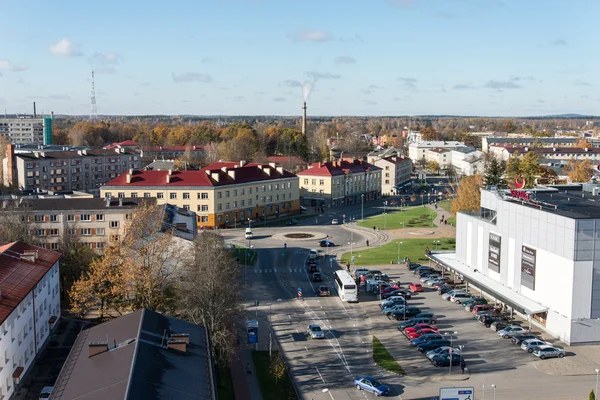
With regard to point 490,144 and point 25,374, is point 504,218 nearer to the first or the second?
point 25,374

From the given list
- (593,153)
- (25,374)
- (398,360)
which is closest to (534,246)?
(398,360)

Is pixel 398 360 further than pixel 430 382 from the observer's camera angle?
Yes

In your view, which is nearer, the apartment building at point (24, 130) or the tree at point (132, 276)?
the tree at point (132, 276)

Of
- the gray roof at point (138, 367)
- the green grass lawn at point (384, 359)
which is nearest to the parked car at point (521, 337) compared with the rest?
the green grass lawn at point (384, 359)

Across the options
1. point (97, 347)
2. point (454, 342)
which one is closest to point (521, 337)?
point (454, 342)

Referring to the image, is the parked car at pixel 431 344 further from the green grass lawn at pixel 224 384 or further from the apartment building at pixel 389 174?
the apartment building at pixel 389 174

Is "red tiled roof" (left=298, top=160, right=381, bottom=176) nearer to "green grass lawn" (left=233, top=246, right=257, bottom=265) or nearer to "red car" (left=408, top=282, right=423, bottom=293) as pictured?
"green grass lawn" (left=233, top=246, right=257, bottom=265)

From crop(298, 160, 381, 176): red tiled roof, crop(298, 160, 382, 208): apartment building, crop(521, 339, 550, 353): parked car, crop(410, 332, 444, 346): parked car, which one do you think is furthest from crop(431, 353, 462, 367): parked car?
crop(298, 160, 381, 176): red tiled roof
